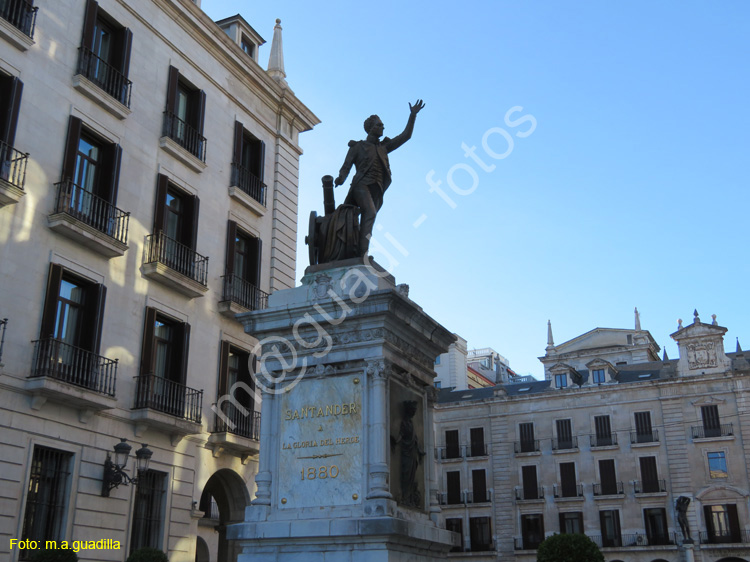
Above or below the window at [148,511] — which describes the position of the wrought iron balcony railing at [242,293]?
above

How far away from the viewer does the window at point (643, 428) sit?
54994 mm

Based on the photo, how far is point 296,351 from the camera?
457 inches

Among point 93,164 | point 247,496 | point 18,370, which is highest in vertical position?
point 93,164

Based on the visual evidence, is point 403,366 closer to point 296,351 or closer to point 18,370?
point 296,351

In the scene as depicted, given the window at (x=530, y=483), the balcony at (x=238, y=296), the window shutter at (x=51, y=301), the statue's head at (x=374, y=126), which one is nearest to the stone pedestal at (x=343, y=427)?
the statue's head at (x=374, y=126)

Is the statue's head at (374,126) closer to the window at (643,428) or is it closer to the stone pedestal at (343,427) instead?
the stone pedestal at (343,427)

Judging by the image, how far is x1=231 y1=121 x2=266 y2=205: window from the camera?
25531 millimetres

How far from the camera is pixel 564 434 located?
2274 inches

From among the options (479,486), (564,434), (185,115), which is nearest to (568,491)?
(564,434)

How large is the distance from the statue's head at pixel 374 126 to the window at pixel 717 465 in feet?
154

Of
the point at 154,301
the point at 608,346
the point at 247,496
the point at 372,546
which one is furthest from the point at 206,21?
the point at 608,346

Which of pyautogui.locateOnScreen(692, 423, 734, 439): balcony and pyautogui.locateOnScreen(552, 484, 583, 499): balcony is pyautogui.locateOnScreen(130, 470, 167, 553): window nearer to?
pyautogui.locateOnScreen(552, 484, 583, 499): balcony

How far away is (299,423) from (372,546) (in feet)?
6.66

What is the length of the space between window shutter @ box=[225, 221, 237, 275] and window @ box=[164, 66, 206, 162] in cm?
213
